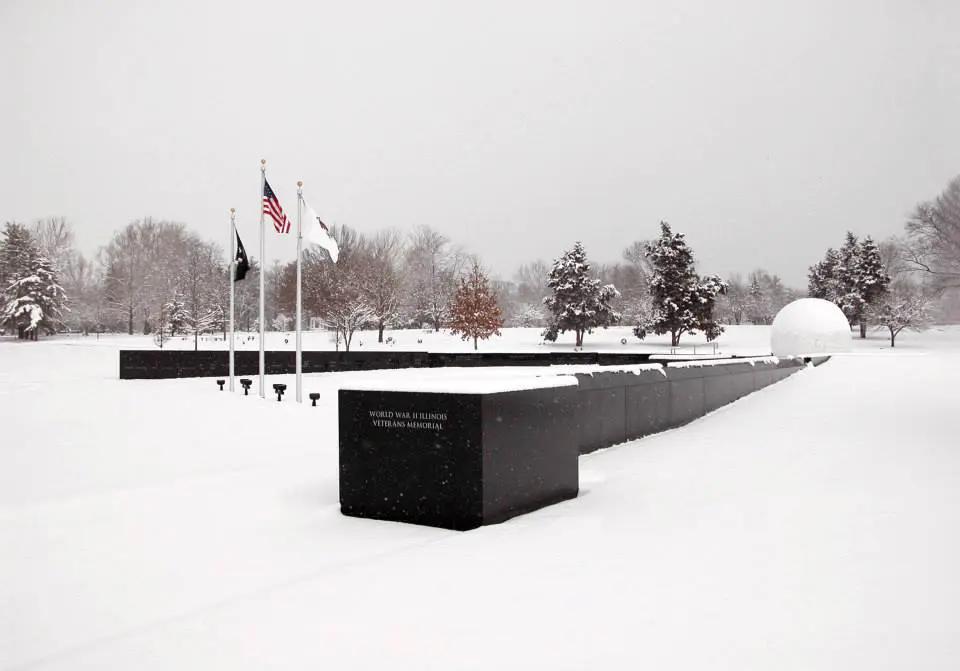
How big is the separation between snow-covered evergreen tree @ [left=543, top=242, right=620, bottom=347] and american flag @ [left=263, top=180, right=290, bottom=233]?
38402mm

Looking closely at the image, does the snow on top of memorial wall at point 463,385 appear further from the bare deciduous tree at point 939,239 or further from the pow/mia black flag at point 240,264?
the bare deciduous tree at point 939,239

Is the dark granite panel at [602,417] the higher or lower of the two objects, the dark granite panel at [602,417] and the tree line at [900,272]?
the lower

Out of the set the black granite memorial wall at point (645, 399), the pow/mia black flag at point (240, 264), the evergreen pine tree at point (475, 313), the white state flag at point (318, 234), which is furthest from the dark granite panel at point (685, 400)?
the evergreen pine tree at point (475, 313)

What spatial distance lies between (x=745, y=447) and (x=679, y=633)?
6174mm

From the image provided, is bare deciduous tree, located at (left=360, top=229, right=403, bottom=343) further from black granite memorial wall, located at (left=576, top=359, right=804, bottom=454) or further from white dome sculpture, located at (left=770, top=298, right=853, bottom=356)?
black granite memorial wall, located at (left=576, top=359, right=804, bottom=454)

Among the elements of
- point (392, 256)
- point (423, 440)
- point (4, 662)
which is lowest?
point (4, 662)

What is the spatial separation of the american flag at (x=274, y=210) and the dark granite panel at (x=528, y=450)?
13.4m

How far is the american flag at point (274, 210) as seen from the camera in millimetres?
18375

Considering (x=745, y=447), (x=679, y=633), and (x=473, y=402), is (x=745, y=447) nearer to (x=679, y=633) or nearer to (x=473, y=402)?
(x=473, y=402)

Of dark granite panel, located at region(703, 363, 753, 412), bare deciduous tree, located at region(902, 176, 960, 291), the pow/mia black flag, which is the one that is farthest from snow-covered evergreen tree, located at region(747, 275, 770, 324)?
the pow/mia black flag

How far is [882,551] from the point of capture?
192 inches

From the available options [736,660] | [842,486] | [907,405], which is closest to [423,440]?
[736,660]

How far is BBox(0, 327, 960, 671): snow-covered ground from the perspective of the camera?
348cm

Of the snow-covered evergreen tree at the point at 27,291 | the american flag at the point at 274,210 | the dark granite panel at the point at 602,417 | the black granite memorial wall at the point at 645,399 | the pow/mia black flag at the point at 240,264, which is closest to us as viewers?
the dark granite panel at the point at 602,417
